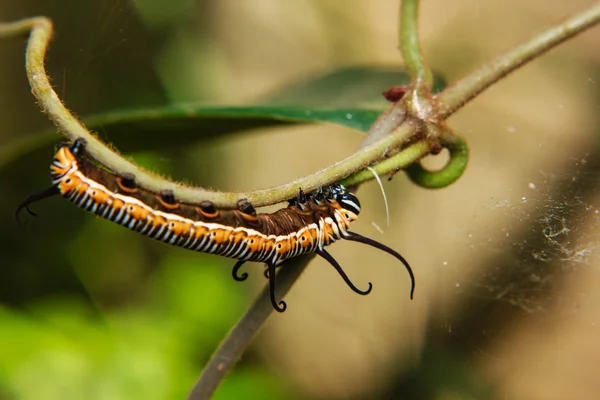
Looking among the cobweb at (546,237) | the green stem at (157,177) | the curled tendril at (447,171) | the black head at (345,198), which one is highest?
the cobweb at (546,237)

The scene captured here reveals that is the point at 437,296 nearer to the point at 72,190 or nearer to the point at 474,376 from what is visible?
the point at 474,376

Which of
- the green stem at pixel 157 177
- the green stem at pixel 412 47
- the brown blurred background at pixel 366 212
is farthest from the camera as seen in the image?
the brown blurred background at pixel 366 212

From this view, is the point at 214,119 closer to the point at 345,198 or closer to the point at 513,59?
the point at 345,198

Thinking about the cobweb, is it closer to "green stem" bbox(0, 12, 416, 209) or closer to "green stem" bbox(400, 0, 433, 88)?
"green stem" bbox(400, 0, 433, 88)

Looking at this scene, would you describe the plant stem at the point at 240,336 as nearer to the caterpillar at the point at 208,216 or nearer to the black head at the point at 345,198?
the caterpillar at the point at 208,216

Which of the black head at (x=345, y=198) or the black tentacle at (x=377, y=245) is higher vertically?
the black head at (x=345, y=198)

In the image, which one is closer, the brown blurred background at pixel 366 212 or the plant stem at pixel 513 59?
the plant stem at pixel 513 59

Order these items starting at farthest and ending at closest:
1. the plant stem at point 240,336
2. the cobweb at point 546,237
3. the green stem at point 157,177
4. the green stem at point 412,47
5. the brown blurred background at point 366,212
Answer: the brown blurred background at point 366,212
the cobweb at point 546,237
the green stem at point 412,47
the plant stem at point 240,336
the green stem at point 157,177

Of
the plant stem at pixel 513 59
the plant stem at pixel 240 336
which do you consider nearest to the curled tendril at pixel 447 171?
the plant stem at pixel 513 59
